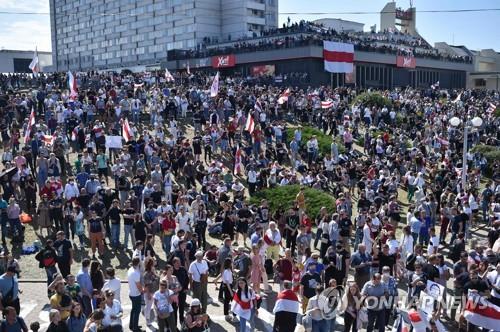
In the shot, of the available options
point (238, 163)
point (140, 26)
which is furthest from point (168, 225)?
point (140, 26)

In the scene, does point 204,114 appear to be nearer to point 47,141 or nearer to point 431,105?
point 47,141

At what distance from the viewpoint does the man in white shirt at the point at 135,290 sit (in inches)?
441

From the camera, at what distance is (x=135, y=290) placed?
1123 cm

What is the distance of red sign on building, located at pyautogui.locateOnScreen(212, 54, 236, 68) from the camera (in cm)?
5078

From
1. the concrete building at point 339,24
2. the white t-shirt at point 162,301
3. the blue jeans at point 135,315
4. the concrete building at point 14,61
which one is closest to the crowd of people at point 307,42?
the concrete building at point 339,24

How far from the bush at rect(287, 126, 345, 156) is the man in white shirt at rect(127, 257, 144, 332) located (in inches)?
695

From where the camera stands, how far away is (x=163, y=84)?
38969 millimetres

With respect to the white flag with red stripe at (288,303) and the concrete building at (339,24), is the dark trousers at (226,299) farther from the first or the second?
the concrete building at (339,24)

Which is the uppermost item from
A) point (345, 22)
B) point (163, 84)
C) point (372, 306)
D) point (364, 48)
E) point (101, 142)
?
point (345, 22)

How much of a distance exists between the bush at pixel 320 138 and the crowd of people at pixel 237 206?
0.50ft

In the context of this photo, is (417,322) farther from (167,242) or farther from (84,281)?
(167,242)

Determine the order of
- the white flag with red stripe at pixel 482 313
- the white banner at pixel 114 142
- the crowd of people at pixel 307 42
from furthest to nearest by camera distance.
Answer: the crowd of people at pixel 307 42
the white banner at pixel 114 142
the white flag with red stripe at pixel 482 313

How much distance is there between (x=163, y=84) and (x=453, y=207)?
25.0 meters

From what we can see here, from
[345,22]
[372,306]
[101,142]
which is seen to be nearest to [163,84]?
[101,142]
